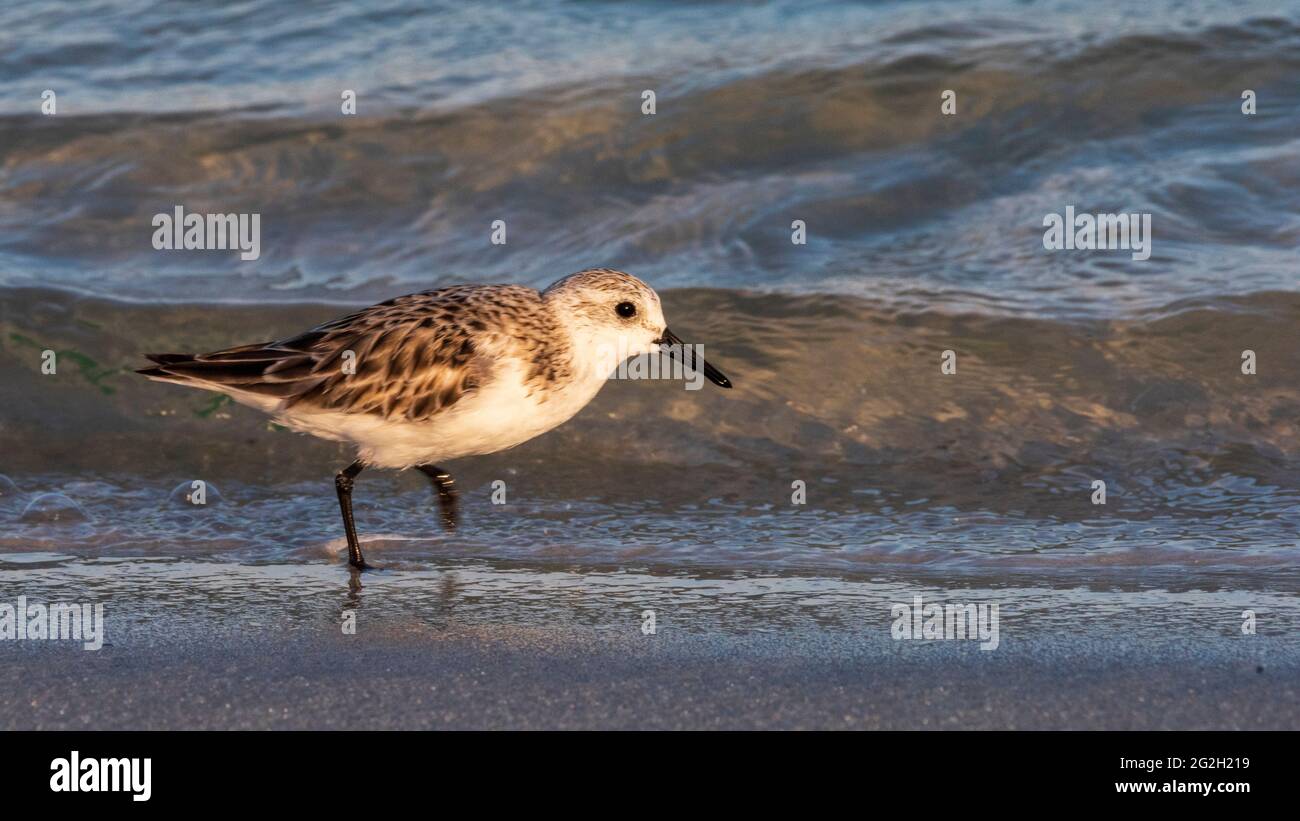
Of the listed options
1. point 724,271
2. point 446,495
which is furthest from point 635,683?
point 724,271

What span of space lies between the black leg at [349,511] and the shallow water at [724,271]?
0.43 feet

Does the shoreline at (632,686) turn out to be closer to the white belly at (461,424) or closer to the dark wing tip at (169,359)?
the white belly at (461,424)

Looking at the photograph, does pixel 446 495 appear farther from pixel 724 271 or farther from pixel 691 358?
pixel 724 271

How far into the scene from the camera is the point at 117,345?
755 cm

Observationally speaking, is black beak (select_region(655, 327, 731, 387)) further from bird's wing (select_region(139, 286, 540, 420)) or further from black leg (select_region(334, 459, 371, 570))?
black leg (select_region(334, 459, 371, 570))

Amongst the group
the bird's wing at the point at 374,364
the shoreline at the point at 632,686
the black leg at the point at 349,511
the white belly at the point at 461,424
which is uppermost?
the bird's wing at the point at 374,364

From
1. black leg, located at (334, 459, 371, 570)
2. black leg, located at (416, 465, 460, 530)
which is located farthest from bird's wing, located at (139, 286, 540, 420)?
black leg, located at (416, 465, 460, 530)

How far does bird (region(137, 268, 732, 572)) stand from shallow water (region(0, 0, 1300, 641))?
0.46 m

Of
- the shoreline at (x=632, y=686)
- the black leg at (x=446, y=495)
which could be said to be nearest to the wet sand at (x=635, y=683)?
the shoreline at (x=632, y=686)

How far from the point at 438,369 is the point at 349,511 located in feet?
2.05

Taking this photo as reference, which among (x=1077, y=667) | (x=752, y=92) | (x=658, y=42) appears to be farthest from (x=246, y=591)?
(x=658, y=42)

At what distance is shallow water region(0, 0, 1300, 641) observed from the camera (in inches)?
230

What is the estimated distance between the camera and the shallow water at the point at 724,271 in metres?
5.84

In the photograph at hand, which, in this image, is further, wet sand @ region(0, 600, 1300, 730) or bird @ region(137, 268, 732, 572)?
bird @ region(137, 268, 732, 572)
